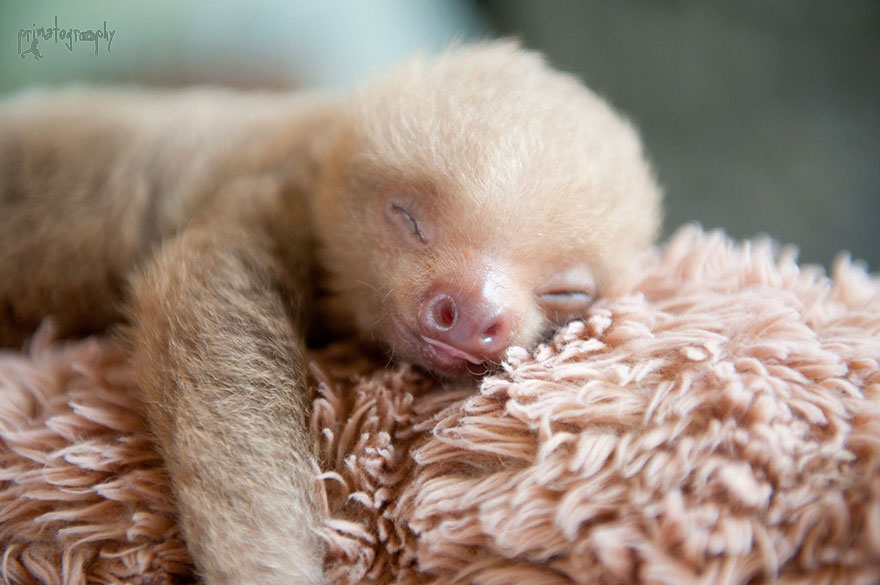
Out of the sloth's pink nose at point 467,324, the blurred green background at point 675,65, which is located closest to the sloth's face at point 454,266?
the sloth's pink nose at point 467,324

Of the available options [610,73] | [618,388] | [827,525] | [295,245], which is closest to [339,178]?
[295,245]

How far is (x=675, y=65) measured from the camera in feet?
7.65

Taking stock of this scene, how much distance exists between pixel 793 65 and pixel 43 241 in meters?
2.26

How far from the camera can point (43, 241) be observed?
5.65 feet

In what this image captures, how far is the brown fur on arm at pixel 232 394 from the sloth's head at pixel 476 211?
20cm

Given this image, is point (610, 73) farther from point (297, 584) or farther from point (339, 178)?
point (297, 584)

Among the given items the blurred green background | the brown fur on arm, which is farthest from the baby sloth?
the blurred green background

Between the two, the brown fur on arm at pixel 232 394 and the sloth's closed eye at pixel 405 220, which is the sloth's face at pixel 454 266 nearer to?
the sloth's closed eye at pixel 405 220

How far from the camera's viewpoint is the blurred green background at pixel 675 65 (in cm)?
205

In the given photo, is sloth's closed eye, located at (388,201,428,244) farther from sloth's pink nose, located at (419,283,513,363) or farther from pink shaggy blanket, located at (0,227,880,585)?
pink shaggy blanket, located at (0,227,880,585)

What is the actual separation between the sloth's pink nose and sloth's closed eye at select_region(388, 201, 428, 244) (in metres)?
0.18

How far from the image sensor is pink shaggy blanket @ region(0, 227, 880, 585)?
781 millimetres

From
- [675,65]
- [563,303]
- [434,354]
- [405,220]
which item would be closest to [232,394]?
[434,354]

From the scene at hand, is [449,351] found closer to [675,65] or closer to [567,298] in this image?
[567,298]
